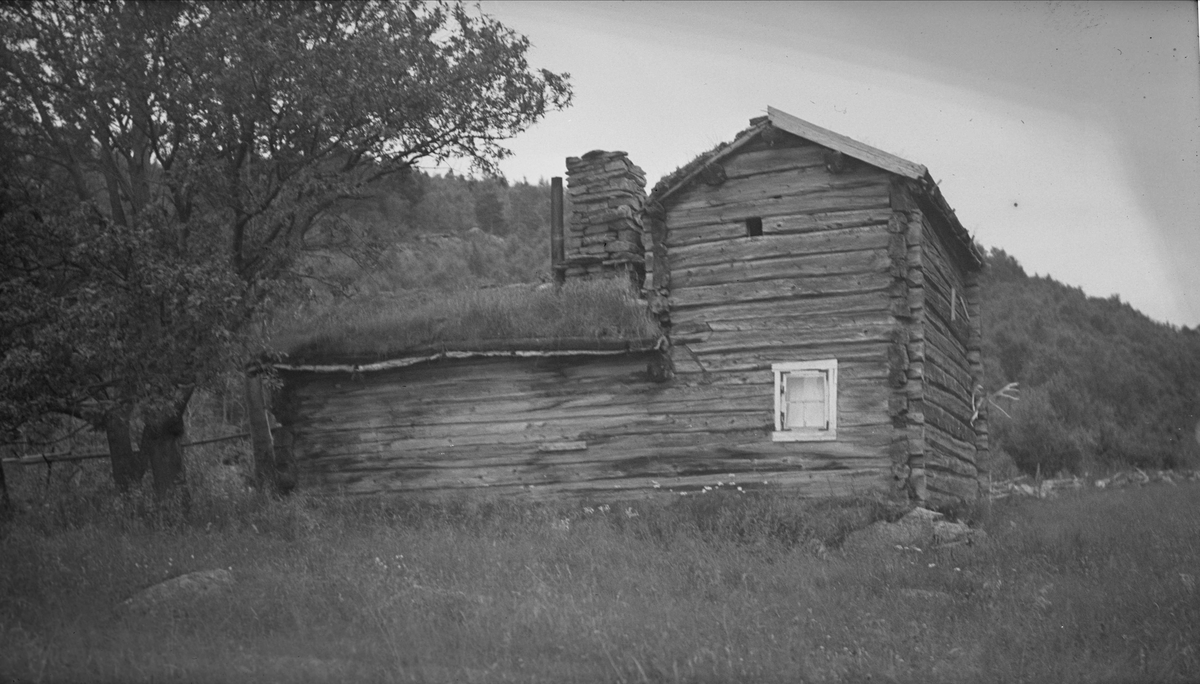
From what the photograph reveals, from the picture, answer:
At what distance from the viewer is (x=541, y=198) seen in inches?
2133

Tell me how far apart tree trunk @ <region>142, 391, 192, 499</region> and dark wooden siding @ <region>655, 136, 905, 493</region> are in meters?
6.72

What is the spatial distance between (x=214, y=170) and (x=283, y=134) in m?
1.13

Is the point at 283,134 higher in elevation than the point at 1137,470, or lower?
higher

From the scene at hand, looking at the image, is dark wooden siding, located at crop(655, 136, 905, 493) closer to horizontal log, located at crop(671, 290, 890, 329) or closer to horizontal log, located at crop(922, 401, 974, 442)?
horizontal log, located at crop(671, 290, 890, 329)

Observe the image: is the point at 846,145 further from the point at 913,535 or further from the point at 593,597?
the point at 593,597

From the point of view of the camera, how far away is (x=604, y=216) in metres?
17.0

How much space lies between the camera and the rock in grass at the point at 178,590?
8617 mm

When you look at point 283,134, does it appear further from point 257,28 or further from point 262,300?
point 262,300

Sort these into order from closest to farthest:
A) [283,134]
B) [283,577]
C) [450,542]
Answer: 1. [283,577]
2. [450,542]
3. [283,134]

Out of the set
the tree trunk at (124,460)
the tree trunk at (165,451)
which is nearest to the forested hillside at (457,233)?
the tree trunk at (165,451)

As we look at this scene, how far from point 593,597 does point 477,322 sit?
6.89 meters

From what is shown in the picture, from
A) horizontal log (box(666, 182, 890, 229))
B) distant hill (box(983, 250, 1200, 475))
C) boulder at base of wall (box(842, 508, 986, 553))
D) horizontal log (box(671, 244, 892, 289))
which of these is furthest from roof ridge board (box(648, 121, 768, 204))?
distant hill (box(983, 250, 1200, 475))

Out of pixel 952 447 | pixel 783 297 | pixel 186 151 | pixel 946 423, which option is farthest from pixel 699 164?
pixel 186 151

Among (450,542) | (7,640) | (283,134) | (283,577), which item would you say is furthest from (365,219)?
(7,640)
